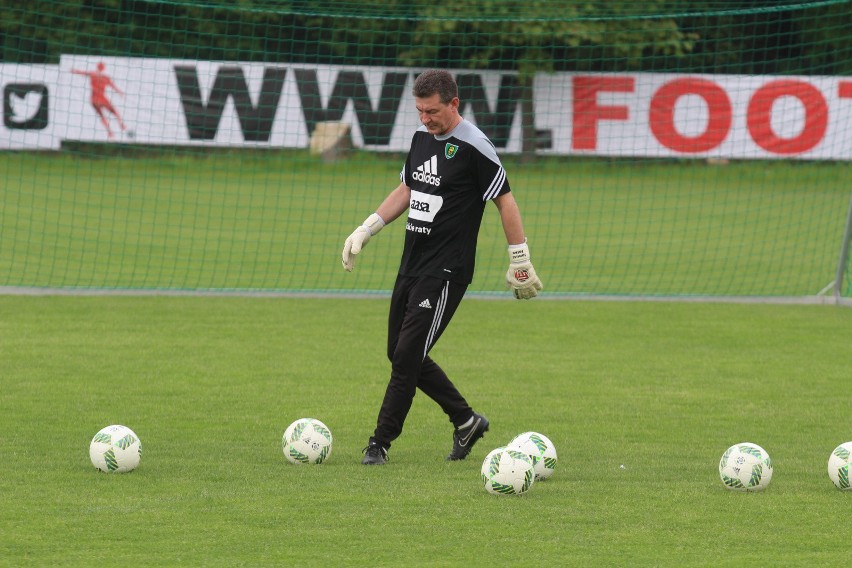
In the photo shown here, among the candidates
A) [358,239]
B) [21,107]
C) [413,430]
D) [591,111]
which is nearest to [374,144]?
[591,111]

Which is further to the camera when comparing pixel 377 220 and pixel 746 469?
pixel 377 220

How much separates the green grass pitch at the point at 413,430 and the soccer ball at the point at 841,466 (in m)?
0.11

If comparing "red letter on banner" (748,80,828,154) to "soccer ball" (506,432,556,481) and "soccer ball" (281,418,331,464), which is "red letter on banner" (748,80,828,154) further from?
"soccer ball" (281,418,331,464)

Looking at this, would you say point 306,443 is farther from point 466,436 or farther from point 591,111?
point 591,111

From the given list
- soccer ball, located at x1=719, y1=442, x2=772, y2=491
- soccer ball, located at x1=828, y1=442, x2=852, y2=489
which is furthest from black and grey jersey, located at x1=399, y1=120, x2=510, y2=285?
soccer ball, located at x1=828, y1=442, x2=852, y2=489

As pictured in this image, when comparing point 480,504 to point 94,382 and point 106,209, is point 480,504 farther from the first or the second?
point 106,209

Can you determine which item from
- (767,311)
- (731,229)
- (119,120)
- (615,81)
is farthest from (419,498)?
(119,120)

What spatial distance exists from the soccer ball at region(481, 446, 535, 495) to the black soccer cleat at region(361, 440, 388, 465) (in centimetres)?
91

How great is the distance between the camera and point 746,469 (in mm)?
6562

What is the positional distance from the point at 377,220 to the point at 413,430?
158cm

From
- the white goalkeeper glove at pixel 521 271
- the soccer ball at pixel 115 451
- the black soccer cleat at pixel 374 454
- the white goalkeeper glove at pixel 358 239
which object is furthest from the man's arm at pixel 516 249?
the soccer ball at pixel 115 451

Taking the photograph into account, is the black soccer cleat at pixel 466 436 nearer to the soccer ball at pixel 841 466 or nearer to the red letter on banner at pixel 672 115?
the soccer ball at pixel 841 466

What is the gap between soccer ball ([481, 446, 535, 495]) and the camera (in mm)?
6422

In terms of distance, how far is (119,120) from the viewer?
78.0 ft
